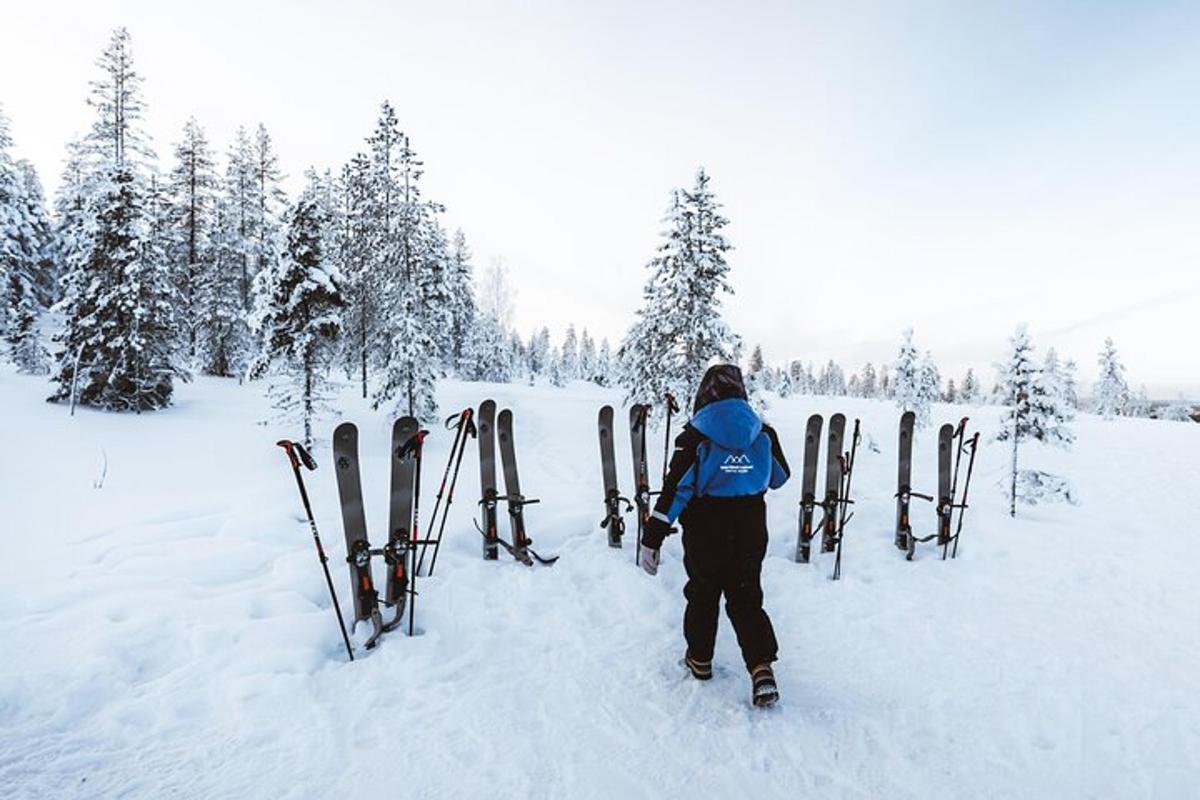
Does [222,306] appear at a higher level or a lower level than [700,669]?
higher

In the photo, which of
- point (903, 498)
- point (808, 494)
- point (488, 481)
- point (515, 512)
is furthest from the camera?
point (903, 498)

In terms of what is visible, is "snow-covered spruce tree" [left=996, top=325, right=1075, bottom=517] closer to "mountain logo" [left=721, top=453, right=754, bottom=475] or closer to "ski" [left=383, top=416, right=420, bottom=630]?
"mountain logo" [left=721, top=453, right=754, bottom=475]

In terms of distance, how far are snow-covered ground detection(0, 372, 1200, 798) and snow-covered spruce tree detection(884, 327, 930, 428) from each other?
3080 cm

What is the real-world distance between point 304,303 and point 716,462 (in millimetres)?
12830

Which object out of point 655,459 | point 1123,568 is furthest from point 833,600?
point 655,459

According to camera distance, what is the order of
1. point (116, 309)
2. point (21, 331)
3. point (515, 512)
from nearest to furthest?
1. point (515, 512)
2. point (116, 309)
3. point (21, 331)

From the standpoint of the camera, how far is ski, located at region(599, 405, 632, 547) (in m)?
6.91

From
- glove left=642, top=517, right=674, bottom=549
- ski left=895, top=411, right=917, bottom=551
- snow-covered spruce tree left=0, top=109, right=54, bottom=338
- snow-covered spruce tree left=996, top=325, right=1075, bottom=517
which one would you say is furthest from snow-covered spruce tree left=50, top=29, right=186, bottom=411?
snow-covered spruce tree left=996, top=325, right=1075, bottom=517

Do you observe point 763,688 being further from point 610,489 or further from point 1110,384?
point 1110,384

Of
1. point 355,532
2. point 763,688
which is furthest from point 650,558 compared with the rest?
point 355,532

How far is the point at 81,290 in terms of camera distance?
48.1 feet

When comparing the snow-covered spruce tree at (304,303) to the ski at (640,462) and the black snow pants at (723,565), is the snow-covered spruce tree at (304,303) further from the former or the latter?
the black snow pants at (723,565)

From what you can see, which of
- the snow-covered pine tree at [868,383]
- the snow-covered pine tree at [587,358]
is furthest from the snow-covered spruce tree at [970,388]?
the snow-covered pine tree at [587,358]

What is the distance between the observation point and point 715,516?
4.16 meters
